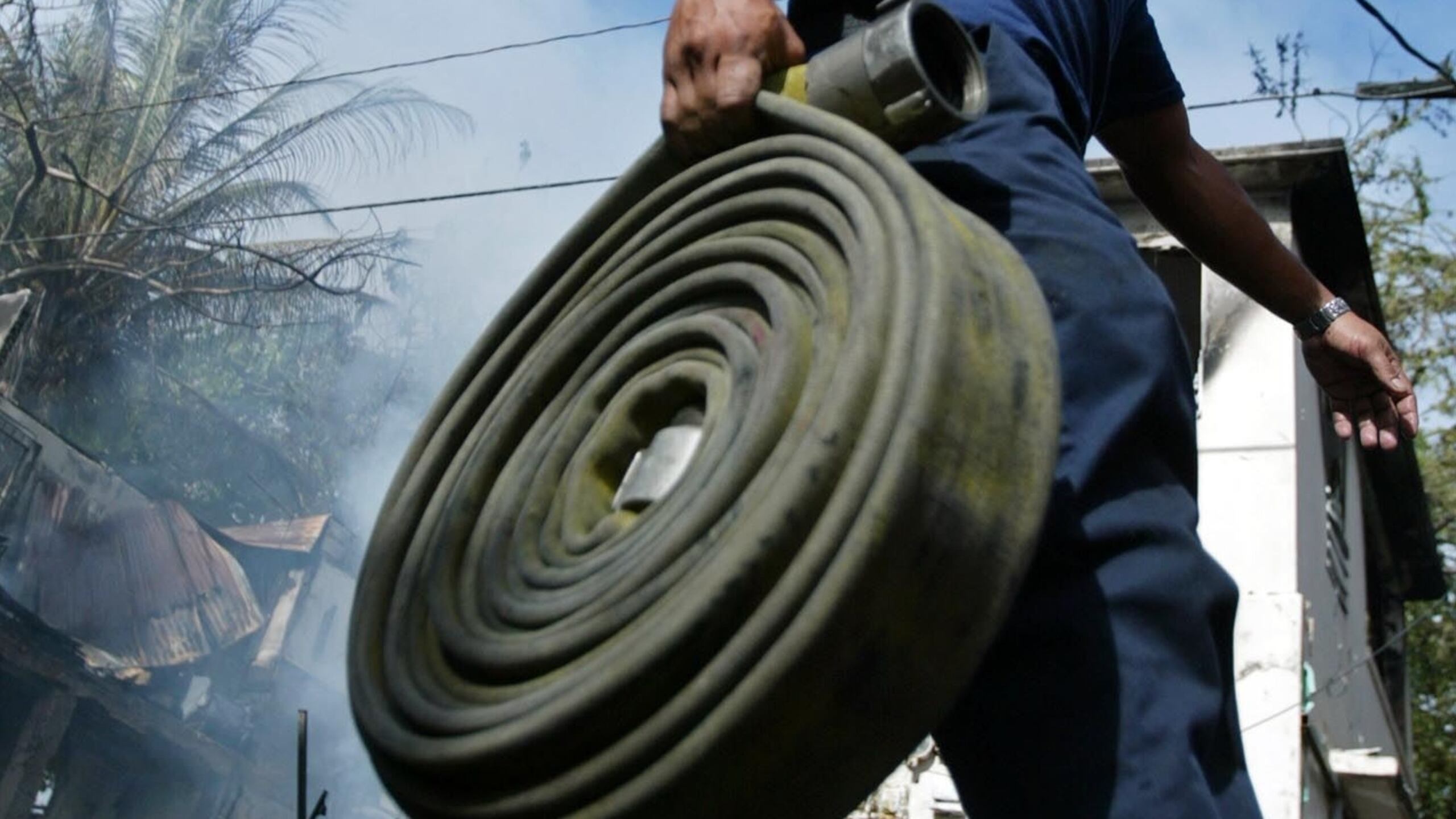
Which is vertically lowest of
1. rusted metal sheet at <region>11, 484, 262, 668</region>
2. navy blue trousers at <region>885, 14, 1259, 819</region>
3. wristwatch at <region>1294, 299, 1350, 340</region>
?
rusted metal sheet at <region>11, 484, 262, 668</region>

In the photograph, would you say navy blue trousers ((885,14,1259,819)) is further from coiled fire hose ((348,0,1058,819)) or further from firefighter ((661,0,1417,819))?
coiled fire hose ((348,0,1058,819))

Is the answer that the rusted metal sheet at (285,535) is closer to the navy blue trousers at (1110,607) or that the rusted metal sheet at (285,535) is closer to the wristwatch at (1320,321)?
the wristwatch at (1320,321)

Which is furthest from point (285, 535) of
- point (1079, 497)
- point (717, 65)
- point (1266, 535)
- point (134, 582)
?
point (1079, 497)

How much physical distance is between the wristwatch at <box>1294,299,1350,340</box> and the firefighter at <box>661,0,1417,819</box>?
0.49m

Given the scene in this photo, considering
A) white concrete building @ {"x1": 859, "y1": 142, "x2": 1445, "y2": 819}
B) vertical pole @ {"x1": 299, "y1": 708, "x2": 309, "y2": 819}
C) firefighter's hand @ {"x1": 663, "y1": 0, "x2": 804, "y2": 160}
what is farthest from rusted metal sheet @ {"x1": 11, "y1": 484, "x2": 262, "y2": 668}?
firefighter's hand @ {"x1": 663, "y1": 0, "x2": 804, "y2": 160}

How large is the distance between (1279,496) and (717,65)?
710 centimetres

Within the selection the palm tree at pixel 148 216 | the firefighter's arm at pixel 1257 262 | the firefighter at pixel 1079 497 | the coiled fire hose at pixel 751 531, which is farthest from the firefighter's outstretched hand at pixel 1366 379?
the palm tree at pixel 148 216

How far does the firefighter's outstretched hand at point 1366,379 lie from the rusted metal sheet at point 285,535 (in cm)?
1828

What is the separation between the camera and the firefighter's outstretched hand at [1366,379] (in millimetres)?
1914

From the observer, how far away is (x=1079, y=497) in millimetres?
1226

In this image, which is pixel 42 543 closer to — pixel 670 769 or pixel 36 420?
pixel 36 420

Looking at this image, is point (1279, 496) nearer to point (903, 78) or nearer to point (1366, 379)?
point (1366, 379)

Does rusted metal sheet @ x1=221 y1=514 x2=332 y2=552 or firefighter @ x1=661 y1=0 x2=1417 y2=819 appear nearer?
firefighter @ x1=661 y1=0 x2=1417 y2=819

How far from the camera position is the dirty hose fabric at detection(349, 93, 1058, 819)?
3.26ft
